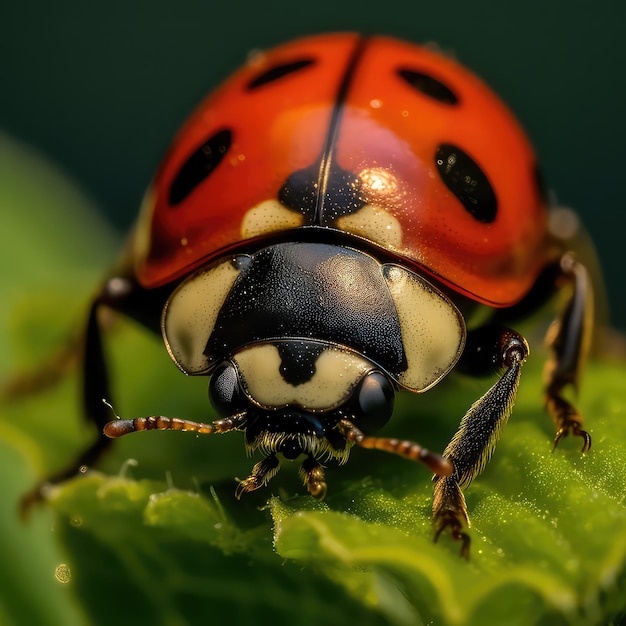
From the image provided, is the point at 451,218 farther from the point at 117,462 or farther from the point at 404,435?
the point at 117,462

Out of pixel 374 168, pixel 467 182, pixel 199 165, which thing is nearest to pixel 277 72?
pixel 199 165

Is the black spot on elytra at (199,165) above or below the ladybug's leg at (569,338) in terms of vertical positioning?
above

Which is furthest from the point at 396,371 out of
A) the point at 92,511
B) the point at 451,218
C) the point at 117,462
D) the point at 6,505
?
the point at 6,505

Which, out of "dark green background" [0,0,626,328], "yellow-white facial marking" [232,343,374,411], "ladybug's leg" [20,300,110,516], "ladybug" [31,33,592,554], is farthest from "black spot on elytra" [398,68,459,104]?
"dark green background" [0,0,626,328]

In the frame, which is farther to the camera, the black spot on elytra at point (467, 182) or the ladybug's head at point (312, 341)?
the black spot on elytra at point (467, 182)

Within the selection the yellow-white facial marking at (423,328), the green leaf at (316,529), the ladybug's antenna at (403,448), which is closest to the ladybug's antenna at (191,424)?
the green leaf at (316,529)

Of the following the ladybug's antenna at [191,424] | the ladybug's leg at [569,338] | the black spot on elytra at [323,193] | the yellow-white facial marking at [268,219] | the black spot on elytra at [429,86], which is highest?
the black spot on elytra at [429,86]

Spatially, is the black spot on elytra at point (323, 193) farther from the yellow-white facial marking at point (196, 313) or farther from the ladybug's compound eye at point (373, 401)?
the ladybug's compound eye at point (373, 401)
